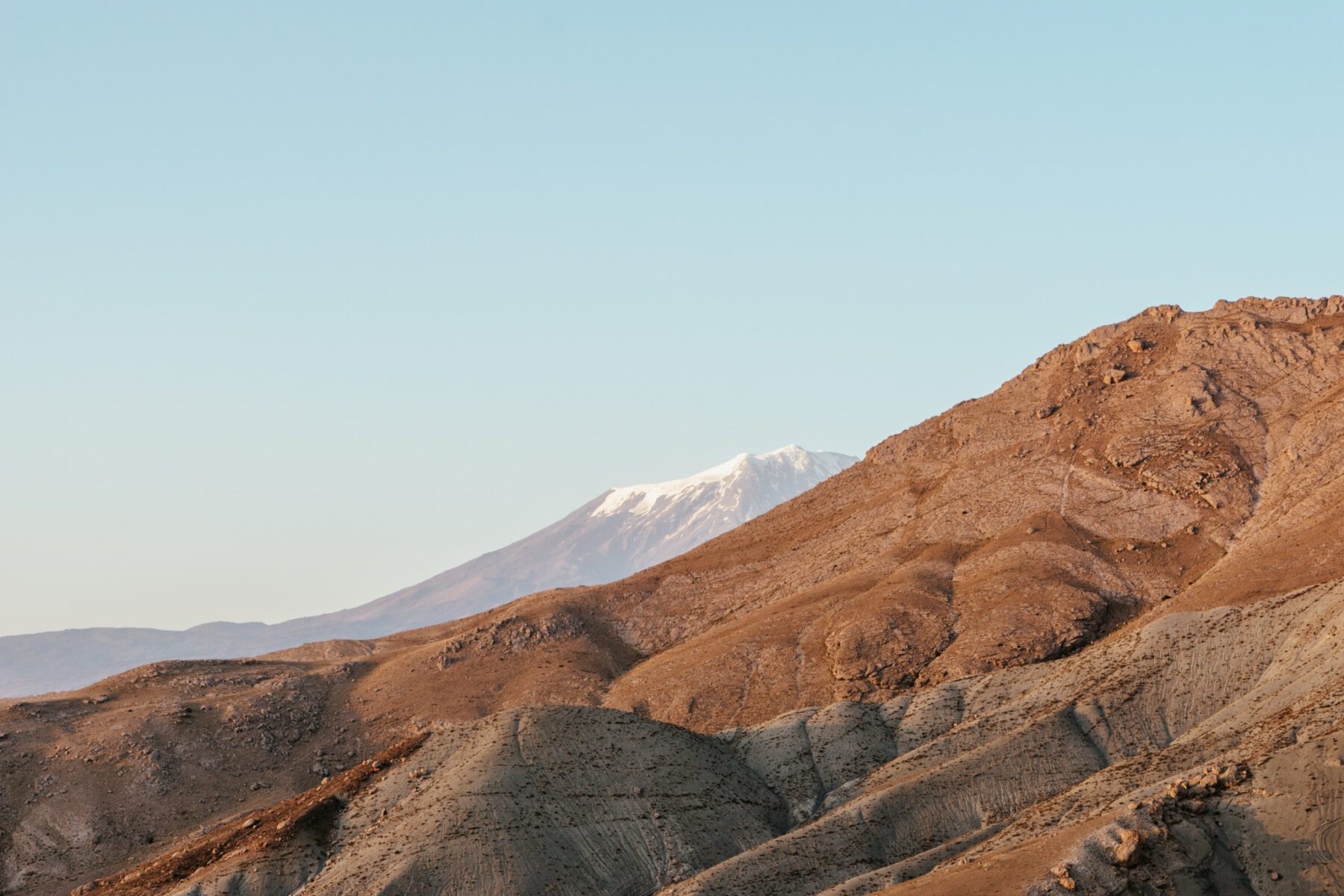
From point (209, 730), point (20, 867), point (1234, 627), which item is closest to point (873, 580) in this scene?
point (1234, 627)

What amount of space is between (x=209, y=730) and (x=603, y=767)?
153 feet

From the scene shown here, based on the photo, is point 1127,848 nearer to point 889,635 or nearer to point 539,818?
point 539,818

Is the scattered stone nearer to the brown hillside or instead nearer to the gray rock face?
the brown hillside

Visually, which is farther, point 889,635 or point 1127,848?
point 889,635

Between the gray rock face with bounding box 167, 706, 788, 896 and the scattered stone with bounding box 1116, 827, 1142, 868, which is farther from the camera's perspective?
the gray rock face with bounding box 167, 706, 788, 896

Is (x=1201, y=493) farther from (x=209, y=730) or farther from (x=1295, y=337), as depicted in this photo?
(x=209, y=730)

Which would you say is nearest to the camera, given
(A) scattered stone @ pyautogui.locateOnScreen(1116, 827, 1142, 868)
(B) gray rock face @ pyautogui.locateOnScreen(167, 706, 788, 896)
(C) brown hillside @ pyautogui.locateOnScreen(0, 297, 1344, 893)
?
(A) scattered stone @ pyautogui.locateOnScreen(1116, 827, 1142, 868)

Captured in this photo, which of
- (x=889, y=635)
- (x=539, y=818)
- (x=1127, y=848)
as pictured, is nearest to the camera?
(x=1127, y=848)

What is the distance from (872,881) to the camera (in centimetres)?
6097

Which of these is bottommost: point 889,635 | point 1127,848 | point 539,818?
point 1127,848

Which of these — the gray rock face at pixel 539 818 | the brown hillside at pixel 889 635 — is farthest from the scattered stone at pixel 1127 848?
the gray rock face at pixel 539 818

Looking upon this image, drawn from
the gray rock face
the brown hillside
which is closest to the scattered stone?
the brown hillside

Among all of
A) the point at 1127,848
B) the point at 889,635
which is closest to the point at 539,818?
the point at 1127,848

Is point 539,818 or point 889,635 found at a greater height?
point 889,635
